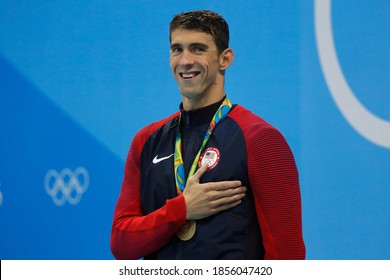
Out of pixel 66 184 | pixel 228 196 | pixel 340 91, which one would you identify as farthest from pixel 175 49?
pixel 66 184

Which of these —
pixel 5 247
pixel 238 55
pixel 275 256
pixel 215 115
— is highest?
pixel 238 55

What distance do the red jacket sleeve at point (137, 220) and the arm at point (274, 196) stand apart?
26 cm

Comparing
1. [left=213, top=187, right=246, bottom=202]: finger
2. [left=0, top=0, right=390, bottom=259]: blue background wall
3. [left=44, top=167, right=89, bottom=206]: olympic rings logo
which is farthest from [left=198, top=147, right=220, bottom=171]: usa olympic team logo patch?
[left=44, top=167, right=89, bottom=206]: olympic rings logo

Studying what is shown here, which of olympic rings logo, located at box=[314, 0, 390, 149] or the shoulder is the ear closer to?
the shoulder

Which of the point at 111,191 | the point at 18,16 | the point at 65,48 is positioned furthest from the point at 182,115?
the point at 18,16

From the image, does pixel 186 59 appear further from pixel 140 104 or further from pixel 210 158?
pixel 140 104

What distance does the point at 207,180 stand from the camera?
2.20m

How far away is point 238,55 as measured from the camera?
12.4 ft

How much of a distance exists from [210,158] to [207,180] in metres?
0.07

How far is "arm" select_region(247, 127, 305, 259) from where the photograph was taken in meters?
2.12

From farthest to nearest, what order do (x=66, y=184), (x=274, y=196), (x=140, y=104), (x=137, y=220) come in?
(x=66, y=184) < (x=140, y=104) < (x=137, y=220) < (x=274, y=196)

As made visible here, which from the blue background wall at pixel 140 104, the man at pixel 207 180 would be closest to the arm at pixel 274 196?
the man at pixel 207 180

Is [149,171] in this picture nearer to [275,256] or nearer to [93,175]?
[275,256]

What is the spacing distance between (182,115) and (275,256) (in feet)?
1.98
